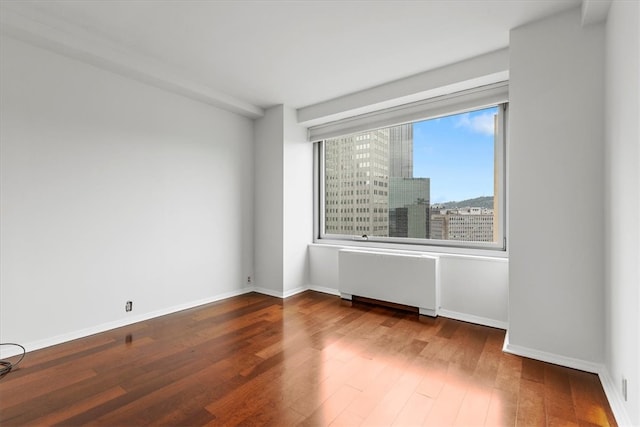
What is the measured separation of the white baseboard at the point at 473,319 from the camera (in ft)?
10.4

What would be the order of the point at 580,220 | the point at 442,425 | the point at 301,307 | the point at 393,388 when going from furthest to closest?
the point at 301,307 < the point at 580,220 < the point at 393,388 < the point at 442,425

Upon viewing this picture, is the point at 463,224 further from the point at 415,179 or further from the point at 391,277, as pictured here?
the point at 391,277

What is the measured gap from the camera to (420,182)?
405cm

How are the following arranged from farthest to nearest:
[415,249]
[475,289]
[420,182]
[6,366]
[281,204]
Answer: [281,204]
[420,182]
[415,249]
[475,289]
[6,366]

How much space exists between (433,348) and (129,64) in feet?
13.1

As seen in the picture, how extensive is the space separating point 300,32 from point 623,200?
2641mm

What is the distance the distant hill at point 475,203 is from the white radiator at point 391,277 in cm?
75

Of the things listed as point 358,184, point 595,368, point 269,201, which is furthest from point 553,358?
point 269,201

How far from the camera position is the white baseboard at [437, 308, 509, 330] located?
3168 mm

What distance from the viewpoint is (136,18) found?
2475 millimetres

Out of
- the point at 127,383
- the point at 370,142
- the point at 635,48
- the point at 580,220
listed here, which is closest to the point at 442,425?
the point at 580,220

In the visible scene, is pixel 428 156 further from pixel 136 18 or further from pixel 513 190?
pixel 136 18

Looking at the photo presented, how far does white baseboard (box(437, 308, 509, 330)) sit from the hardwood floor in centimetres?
9

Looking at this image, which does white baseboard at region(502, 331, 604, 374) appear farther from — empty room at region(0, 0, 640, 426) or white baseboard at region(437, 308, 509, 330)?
white baseboard at region(437, 308, 509, 330)
